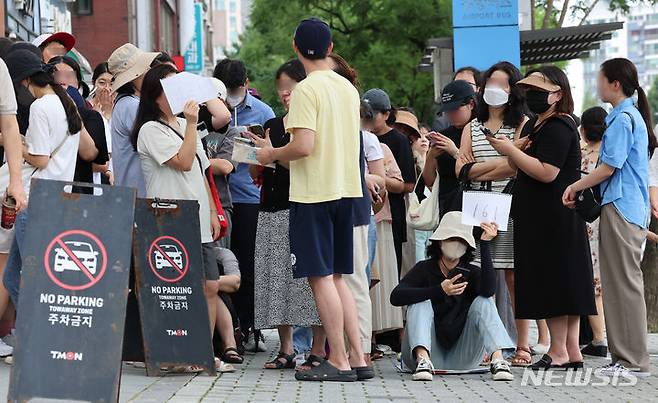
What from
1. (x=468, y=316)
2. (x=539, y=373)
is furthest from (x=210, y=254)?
(x=539, y=373)

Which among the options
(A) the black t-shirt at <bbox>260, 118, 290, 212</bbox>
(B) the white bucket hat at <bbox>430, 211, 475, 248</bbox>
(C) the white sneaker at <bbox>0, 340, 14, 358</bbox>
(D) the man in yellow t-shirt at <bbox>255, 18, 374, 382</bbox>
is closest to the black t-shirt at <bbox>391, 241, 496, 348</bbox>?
(B) the white bucket hat at <bbox>430, 211, 475, 248</bbox>

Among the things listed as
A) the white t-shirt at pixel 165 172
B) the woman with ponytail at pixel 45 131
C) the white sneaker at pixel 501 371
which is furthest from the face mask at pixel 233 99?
the white sneaker at pixel 501 371

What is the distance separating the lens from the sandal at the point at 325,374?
8.03 m

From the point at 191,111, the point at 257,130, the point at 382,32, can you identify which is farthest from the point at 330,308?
the point at 382,32

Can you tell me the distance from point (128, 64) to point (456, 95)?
7.78ft

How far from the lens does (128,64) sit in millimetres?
9023

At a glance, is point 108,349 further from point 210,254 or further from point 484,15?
point 484,15

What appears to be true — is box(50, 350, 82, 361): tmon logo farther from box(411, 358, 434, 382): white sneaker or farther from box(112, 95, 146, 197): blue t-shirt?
box(411, 358, 434, 382): white sneaker

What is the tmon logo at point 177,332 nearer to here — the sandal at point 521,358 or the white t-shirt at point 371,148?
the white t-shirt at point 371,148

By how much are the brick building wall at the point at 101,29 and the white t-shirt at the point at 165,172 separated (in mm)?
27179

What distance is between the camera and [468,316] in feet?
28.5

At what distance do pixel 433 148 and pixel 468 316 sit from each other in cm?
152

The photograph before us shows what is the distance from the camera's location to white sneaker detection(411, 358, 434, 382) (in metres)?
8.31

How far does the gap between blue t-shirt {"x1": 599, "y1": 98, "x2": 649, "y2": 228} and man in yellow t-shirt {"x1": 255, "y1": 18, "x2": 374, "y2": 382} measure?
5.40 feet
